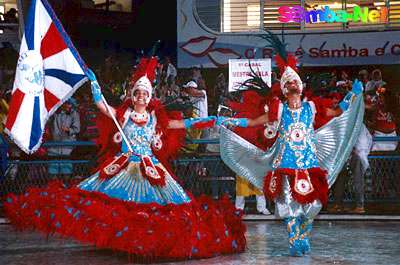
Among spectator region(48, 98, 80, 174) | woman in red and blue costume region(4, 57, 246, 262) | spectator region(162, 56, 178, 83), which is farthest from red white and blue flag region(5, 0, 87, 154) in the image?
spectator region(162, 56, 178, 83)

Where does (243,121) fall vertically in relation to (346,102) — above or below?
below

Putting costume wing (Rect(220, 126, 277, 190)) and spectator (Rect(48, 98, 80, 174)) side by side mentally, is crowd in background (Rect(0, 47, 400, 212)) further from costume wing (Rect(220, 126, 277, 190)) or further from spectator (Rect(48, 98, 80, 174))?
costume wing (Rect(220, 126, 277, 190))

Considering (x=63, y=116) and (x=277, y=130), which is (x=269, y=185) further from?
(x=63, y=116)

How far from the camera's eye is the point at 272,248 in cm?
1028

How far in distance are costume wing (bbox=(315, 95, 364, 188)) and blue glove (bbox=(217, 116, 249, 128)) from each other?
2.81 ft

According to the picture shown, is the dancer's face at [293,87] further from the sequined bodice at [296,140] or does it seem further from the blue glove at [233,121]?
the blue glove at [233,121]

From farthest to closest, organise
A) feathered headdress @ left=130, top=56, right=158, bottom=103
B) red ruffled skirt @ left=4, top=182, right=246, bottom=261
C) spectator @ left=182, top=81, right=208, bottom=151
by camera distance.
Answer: spectator @ left=182, top=81, right=208, bottom=151 < feathered headdress @ left=130, top=56, right=158, bottom=103 < red ruffled skirt @ left=4, top=182, right=246, bottom=261

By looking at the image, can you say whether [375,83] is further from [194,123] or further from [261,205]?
[194,123]

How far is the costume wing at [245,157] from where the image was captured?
1048cm

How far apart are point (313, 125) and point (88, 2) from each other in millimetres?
12387

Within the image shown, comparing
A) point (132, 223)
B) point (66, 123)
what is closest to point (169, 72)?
point (66, 123)

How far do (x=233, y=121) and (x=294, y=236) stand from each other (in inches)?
55.3

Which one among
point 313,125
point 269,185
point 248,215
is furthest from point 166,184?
point 248,215

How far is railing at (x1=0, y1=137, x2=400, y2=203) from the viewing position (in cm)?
1451
